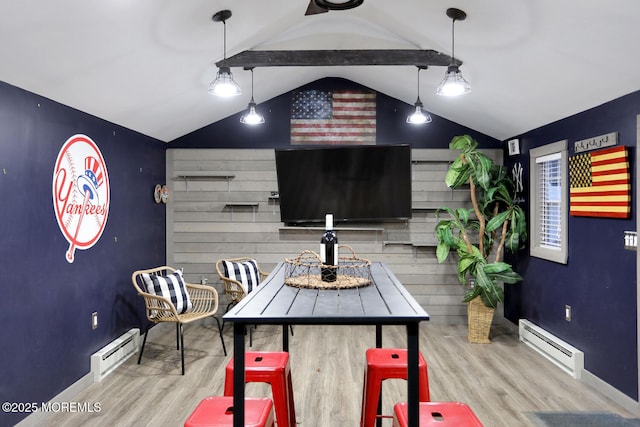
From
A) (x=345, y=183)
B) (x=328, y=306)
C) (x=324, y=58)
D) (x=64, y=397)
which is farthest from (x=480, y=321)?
(x=64, y=397)

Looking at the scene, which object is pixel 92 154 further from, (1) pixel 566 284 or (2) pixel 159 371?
(1) pixel 566 284

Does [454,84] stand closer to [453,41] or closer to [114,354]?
[453,41]

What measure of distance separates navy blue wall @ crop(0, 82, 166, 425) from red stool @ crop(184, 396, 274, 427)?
1.63 meters

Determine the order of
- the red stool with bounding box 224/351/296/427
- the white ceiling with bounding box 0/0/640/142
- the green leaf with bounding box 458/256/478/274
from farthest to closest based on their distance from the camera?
the green leaf with bounding box 458/256/478/274 < the white ceiling with bounding box 0/0/640/142 < the red stool with bounding box 224/351/296/427

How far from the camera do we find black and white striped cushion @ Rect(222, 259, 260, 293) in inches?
193

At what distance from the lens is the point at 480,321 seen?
15.5ft

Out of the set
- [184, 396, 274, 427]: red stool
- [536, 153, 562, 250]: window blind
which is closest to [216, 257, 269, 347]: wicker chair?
[184, 396, 274, 427]: red stool

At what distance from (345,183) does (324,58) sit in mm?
1647

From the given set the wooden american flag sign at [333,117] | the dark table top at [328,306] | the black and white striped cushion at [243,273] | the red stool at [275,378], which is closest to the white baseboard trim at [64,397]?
the red stool at [275,378]

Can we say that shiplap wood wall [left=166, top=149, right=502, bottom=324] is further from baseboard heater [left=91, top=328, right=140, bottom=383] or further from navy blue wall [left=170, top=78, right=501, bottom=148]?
baseboard heater [left=91, top=328, right=140, bottom=383]

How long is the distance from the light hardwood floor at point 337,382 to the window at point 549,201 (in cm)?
107

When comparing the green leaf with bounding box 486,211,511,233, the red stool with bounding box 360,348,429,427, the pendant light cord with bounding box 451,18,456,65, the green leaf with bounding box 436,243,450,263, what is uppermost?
the pendant light cord with bounding box 451,18,456,65

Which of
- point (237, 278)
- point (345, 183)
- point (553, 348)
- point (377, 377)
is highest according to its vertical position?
point (345, 183)

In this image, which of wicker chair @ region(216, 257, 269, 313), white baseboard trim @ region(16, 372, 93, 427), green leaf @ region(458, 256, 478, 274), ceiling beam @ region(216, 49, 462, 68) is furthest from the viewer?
wicker chair @ region(216, 257, 269, 313)
